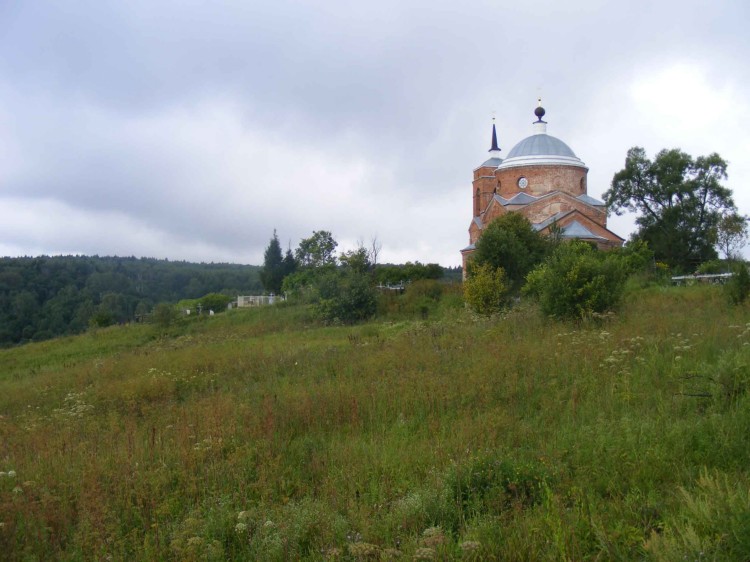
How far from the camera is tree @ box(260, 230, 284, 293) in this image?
53438 millimetres

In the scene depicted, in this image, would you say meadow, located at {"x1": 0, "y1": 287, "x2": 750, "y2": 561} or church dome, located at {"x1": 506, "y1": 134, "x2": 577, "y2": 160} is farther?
church dome, located at {"x1": 506, "y1": 134, "x2": 577, "y2": 160}

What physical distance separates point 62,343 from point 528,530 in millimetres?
26242

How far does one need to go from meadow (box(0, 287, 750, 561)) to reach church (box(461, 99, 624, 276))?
81.5 ft

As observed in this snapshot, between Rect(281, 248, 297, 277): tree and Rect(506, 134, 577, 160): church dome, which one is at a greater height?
Rect(506, 134, 577, 160): church dome

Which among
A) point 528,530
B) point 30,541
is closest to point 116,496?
point 30,541

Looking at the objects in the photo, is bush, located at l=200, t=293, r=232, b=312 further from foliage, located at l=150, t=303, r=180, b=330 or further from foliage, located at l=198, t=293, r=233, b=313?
foliage, located at l=150, t=303, r=180, b=330

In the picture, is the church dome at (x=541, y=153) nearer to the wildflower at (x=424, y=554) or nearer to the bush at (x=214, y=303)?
the bush at (x=214, y=303)

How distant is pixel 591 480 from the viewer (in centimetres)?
418

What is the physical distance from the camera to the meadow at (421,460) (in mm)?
3533

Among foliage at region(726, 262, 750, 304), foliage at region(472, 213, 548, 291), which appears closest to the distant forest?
foliage at region(472, 213, 548, 291)

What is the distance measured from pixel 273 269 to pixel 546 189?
27127mm

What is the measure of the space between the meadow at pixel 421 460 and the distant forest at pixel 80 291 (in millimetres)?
30496

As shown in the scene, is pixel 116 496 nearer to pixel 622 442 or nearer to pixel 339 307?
pixel 622 442

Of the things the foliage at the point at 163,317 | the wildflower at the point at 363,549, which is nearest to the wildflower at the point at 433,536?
the wildflower at the point at 363,549
